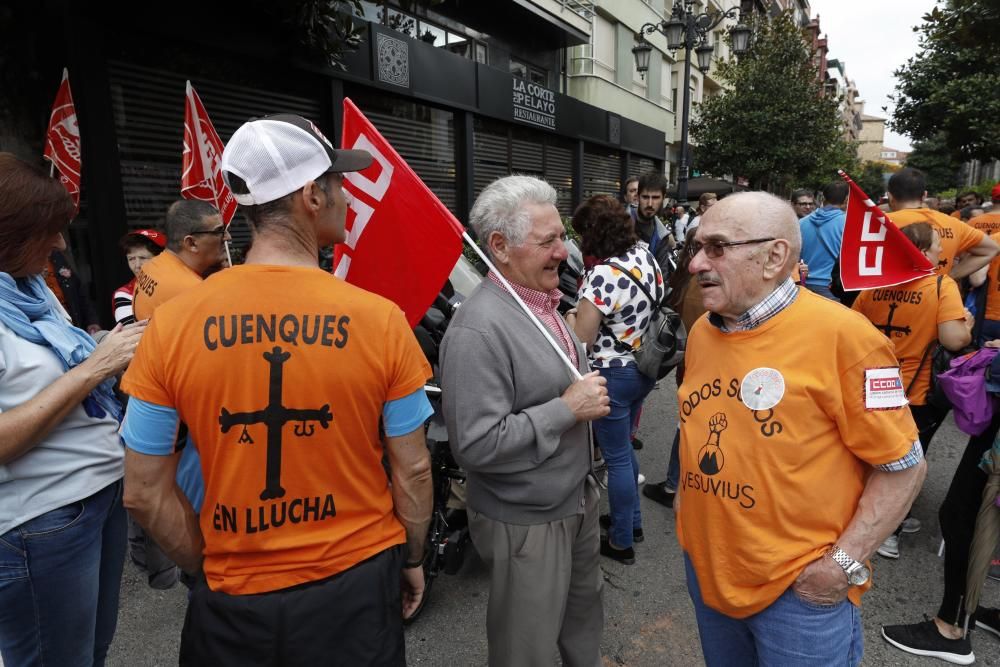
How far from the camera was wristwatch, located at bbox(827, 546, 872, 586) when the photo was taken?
1.54 meters

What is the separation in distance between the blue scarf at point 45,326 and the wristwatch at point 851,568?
220 centimetres

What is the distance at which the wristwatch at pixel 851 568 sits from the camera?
1.54 m

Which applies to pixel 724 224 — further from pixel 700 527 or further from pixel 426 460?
pixel 426 460

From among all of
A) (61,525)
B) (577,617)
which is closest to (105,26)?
(61,525)

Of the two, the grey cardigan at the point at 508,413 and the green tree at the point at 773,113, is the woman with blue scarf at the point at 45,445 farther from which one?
the green tree at the point at 773,113

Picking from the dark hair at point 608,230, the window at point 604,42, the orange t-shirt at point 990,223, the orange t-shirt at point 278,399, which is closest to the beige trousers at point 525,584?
the orange t-shirt at point 278,399

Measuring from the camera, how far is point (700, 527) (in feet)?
5.82

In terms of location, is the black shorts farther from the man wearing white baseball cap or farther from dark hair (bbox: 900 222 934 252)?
dark hair (bbox: 900 222 934 252)

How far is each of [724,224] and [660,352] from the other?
168cm

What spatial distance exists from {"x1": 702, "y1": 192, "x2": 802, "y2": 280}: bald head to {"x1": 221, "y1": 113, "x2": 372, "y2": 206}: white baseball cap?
1139 millimetres

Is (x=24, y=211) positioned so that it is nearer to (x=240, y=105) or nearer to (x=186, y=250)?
(x=186, y=250)

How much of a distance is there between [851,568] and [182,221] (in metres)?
3.20

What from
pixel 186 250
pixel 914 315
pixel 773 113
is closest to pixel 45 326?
pixel 186 250

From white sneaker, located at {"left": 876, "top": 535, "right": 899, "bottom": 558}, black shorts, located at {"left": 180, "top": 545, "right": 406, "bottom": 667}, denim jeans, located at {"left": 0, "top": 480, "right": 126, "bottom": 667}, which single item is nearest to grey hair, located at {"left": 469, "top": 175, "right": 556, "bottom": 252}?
black shorts, located at {"left": 180, "top": 545, "right": 406, "bottom": 667}
